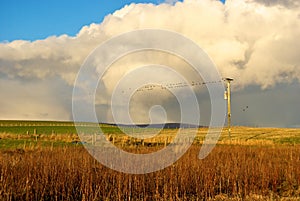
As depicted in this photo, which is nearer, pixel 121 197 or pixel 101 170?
pixel 121 197

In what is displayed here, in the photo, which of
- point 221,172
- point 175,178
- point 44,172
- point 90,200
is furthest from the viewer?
point 221,172

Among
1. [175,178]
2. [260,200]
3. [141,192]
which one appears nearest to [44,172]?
[141,192]

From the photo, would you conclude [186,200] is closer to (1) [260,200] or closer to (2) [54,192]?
(1) [260,200]

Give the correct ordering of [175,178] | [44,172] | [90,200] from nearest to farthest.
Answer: [90,200] → [44,172] → [175,178]

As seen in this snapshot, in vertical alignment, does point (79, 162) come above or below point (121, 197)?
above

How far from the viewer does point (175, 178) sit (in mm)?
11000

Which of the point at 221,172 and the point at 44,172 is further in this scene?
the point at 221,172

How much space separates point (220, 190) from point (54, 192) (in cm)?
467

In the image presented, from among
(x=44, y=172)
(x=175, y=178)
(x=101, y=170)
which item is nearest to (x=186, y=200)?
(x=175, y=178)

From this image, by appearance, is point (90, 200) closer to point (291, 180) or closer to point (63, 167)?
point (63, 167)

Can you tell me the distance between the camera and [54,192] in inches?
396

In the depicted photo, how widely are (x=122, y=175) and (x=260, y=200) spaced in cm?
395

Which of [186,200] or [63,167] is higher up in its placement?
[63,167]

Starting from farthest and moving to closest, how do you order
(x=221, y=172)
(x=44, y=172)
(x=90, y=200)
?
(x=221, y=172) < (x=44, y=172) < (x=90, y=200)
